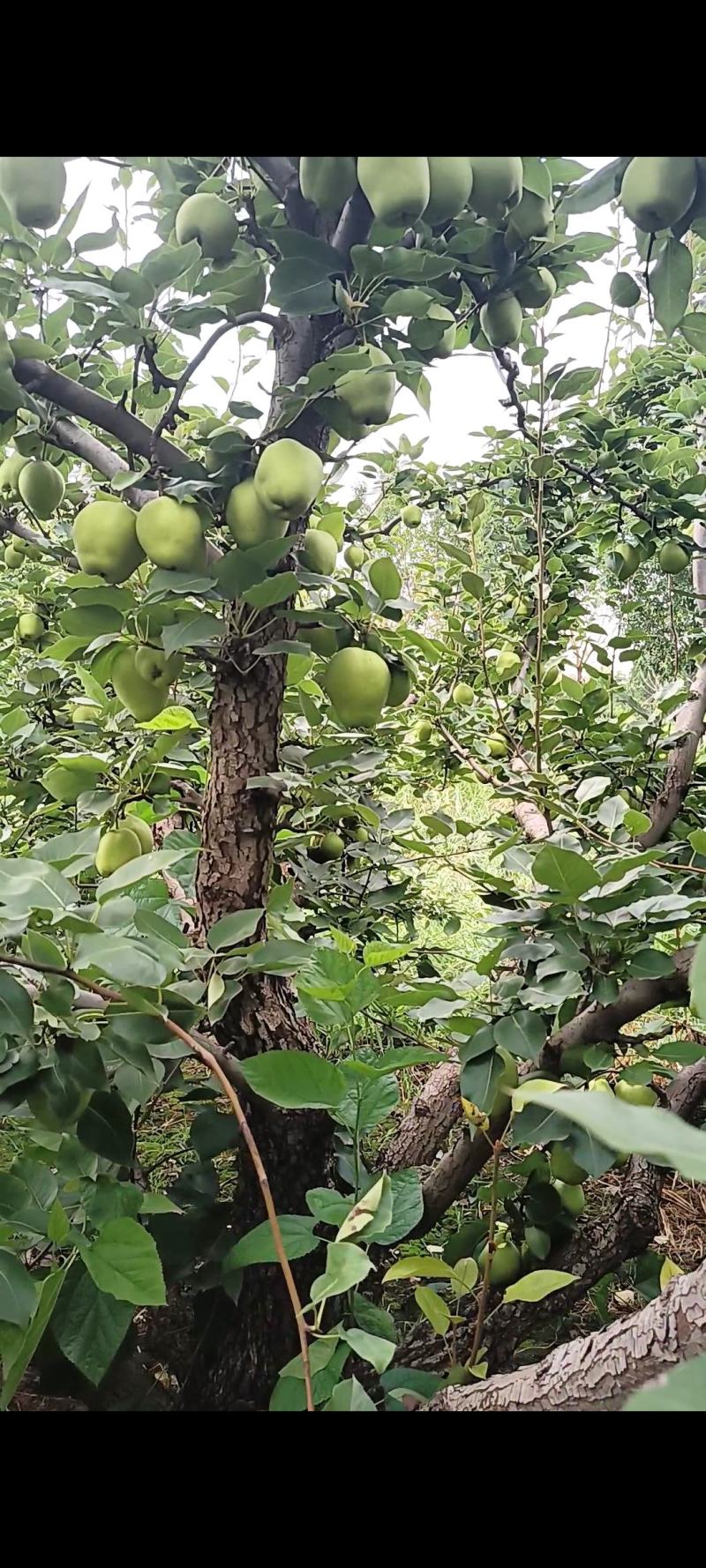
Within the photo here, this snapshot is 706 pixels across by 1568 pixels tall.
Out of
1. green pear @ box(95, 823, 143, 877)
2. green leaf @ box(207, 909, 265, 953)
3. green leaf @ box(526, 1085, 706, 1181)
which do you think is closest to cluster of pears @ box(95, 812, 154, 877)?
green pear @ box(95, 823, 143, 877)

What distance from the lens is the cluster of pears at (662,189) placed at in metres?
0.45

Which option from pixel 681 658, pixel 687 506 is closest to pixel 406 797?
pixel 681 658

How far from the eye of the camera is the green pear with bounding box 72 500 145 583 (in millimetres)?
603

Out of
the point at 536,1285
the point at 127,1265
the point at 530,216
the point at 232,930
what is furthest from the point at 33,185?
the point at 536,1285

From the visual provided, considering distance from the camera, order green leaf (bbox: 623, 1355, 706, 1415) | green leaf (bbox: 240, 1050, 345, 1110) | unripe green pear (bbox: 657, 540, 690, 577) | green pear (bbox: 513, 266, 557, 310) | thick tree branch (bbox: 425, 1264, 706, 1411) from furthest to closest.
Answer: unripe green pear (bbox: 657, 540, 690, 577), green pear (bbox: 513, 266, 557, 310), green leaf (bbox: 240, 1050, 345, 1110), thick tree branch (bbox: 425, 1264, 706, 1411), green leaf (bbox: 623, 1355, 706, 1415)

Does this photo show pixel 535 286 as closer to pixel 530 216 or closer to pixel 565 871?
pixel 530 216

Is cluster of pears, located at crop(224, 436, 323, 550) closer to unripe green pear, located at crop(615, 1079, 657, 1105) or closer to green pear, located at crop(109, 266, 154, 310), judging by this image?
green pear, located at crop(109, 266, 154, 310)

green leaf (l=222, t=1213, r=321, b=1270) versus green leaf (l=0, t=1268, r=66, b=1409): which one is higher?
green leaf (l=0, t=1268, r=66, b=1409)

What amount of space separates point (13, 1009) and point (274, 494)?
1.02 ft

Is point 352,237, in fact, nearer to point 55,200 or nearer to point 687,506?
point 55,200

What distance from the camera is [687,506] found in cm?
97

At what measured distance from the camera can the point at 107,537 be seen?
1.98 feet

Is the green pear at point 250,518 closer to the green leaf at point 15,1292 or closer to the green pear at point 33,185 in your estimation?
the green pear at point 33,185

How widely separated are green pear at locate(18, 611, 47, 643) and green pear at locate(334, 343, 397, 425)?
0.66m
